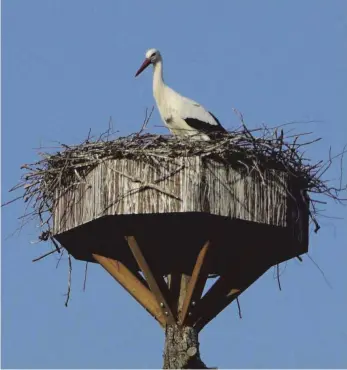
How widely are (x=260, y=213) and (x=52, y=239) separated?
6.63 feet

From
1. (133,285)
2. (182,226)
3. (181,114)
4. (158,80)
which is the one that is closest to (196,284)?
(182,226)

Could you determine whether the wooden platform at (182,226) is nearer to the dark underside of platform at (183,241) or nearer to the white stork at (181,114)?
the dark underside of platform at (183,241)

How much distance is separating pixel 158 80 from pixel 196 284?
338 centimetres

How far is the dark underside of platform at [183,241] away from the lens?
12.4 m

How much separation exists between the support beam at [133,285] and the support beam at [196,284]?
0.22 m

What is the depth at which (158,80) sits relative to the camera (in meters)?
15.2

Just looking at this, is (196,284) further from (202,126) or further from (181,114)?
(181,114)

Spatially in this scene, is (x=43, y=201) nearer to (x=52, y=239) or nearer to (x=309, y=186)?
(x=52, y=239)

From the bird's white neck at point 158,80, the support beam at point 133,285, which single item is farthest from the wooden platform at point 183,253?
the bird's white neck at point 158,80

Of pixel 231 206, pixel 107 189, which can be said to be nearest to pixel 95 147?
pixel 107 189

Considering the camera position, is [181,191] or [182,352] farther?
[182,352]

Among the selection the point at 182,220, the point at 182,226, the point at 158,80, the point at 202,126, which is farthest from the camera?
the point at 158,80

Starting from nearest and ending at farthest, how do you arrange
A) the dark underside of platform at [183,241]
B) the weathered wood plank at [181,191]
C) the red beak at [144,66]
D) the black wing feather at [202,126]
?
the weathered wood plank at [181,191] → the dark underside of platform at [183,241] → the black wing feather at [202,126] → the red beak at [144,66]

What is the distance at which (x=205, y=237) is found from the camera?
41.1ft
